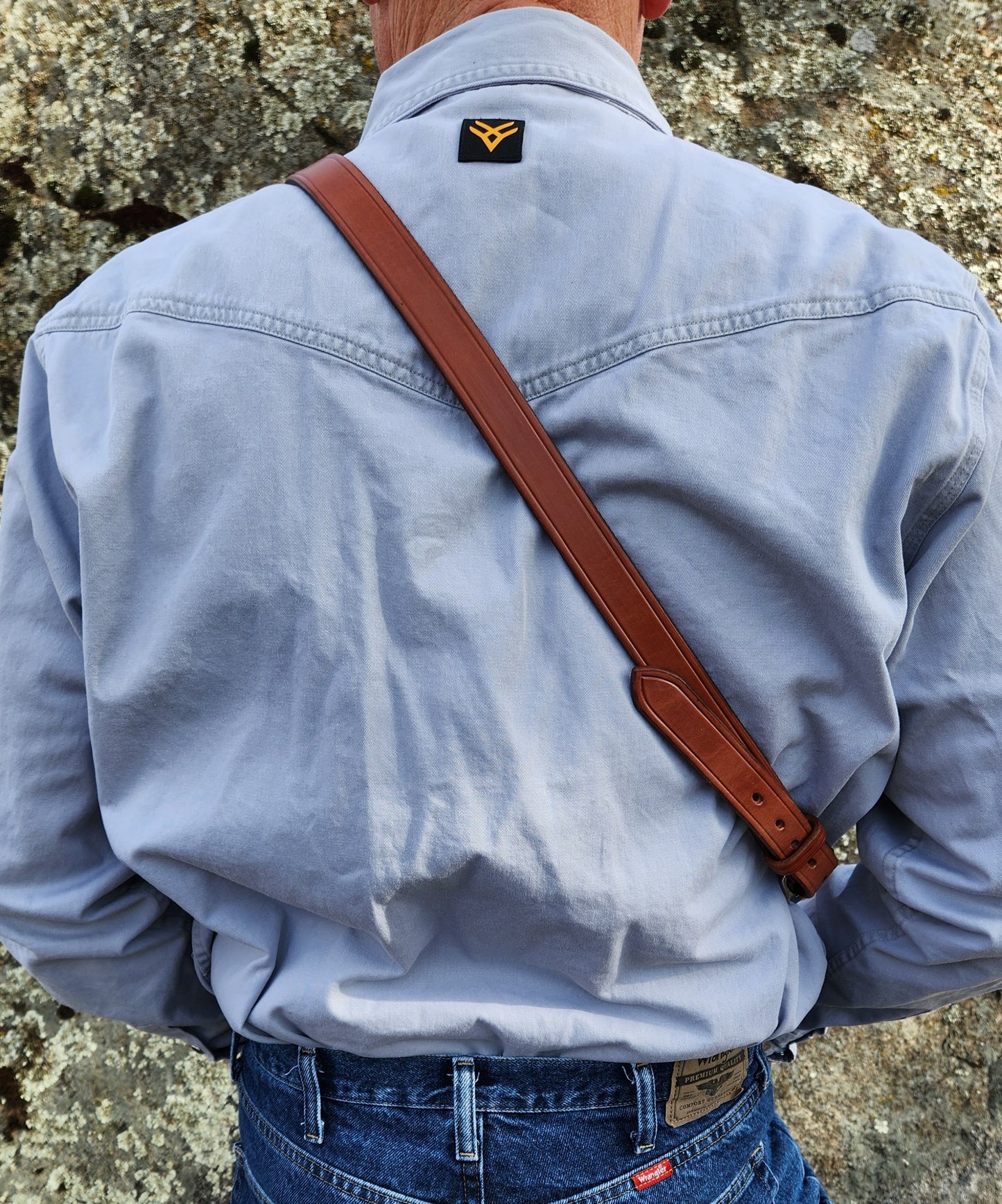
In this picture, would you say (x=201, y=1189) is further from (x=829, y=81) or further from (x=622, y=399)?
(x=829, y=81)

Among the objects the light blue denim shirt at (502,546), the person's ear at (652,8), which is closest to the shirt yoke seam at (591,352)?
the light blue denim shirt at (502,546)

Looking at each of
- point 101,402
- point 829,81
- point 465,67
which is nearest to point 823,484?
point 465,67

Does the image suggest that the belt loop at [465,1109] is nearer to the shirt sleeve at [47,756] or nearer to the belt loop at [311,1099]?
the belt loop at [311,1099]

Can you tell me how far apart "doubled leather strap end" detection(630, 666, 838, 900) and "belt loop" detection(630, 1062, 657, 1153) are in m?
0.24

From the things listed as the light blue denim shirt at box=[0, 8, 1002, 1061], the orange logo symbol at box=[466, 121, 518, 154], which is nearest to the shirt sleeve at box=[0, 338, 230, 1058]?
the light blue denim shirt at box=[0, 8, 1002, 1061]

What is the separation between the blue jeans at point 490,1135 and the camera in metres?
0.91

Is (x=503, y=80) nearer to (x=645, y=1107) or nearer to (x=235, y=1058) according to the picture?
(x=645, y=1107)

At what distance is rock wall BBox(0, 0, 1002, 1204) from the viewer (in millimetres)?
1691

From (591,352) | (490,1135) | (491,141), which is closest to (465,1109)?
(490,1135)

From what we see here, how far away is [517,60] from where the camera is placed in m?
0.92

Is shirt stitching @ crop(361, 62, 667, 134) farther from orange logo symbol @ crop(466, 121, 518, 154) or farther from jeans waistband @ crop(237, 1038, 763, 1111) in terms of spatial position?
jeans waistband @ crop(237, 1038, 763, 1111)

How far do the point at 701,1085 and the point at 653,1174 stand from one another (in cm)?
9

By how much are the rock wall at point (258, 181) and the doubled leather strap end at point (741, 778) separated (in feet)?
2.65

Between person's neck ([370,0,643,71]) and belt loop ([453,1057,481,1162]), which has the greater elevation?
person's neck ([370,0,643,71])
